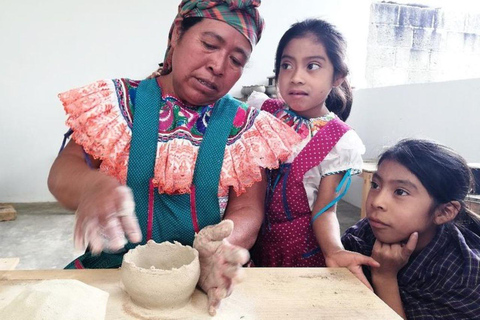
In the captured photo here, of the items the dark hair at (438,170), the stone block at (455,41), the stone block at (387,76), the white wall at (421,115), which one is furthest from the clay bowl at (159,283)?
the stone block at (455,41)

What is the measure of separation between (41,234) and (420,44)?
15.9ft

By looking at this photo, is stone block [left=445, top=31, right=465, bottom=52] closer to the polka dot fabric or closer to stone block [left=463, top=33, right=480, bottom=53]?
stone block [left=463, top=33, right=480, bottom=53]

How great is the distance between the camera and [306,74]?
4.55 ft

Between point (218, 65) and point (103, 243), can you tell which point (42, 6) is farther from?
point (103, 243)

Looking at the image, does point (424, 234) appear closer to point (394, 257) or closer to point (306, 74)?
point (394, 257)

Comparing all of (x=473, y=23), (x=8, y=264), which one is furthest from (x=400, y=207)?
(x=473, y=23)

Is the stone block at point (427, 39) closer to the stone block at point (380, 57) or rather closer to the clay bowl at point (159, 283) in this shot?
the stone block at point (380, 57)

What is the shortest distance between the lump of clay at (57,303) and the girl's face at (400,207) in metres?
0.94

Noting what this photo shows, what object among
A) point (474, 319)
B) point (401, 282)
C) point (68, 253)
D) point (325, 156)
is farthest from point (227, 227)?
point (68, 253)

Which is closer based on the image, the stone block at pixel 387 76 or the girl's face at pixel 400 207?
the girl's face at pixel 400 207

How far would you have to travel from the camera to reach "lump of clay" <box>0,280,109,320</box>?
2.06 ft

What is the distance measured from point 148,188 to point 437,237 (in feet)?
3.22

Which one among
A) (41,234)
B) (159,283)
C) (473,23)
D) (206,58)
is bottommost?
(41,234)

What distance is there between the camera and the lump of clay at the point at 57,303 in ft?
2.06
